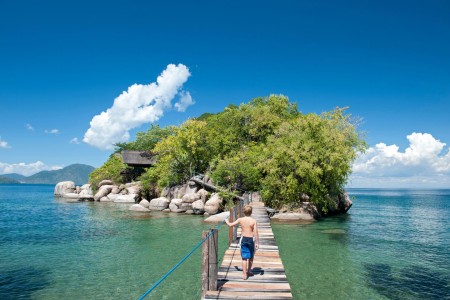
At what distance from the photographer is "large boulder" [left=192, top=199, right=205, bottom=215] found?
108 ft

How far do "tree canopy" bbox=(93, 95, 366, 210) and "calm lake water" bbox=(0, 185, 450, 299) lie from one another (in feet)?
16.4

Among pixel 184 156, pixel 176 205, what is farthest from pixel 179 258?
pixel 184 156

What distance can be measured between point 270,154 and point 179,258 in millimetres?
18092

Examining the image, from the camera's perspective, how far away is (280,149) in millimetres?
30453

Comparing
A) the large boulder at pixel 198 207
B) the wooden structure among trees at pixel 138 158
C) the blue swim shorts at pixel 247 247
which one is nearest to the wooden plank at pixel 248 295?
the blue swim shorts at pixel 247 247

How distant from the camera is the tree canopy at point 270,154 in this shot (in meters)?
29.8

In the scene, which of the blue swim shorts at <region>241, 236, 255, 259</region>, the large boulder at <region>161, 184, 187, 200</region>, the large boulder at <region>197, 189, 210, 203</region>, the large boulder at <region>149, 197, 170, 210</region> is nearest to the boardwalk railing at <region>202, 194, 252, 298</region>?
the blue swim shorts at <region>241, 236, 255, 259</region>

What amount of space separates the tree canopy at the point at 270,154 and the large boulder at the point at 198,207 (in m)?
Result: 3.48

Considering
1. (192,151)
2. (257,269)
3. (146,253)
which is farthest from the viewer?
(192,151)

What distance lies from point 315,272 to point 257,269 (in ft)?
17.9

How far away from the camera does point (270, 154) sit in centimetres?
3234

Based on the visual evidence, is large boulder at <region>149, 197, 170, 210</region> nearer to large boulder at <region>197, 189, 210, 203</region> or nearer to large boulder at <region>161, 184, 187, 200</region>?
large boulder at <region>161, 184, 187, 200</region>

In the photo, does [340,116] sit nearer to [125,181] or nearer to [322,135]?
[322,135]

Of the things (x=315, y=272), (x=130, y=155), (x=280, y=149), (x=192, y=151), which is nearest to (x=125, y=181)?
(x=130, y=155)
